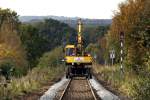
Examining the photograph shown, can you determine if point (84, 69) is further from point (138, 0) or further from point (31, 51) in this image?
point (31, 51)

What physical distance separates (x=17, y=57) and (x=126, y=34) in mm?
51573

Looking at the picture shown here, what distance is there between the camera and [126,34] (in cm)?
4956

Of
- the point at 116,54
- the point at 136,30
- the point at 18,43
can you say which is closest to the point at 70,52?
the point at 116,54

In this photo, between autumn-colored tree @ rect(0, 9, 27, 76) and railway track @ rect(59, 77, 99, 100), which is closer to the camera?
railway track @ rect(59, 77, 99, 100)

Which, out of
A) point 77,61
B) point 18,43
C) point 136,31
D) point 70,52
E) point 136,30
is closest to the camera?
point 136,30

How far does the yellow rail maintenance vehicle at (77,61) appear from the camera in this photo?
55.6 m

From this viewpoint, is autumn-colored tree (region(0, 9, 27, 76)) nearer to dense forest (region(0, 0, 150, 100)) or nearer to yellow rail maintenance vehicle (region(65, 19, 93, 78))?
dense forest (region(0, 0, 150, 100))

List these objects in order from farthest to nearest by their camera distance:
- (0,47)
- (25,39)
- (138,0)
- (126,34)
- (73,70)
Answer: (25,39), (0,47), (73,70), (138,0), (126,34)

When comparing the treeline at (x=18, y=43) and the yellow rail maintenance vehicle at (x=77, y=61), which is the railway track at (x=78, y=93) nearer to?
the yellow rail maintenance vehicle at (x=77, y=61)

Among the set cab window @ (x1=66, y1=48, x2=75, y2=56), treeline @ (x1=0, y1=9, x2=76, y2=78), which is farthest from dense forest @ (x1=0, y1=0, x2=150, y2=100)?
cab window @ (x1=66, y1=48, x2=75, y2=56)

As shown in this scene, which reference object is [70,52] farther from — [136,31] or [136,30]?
[136,30]

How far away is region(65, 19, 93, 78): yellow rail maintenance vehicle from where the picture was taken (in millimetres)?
55594

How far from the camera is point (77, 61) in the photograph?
55.4m

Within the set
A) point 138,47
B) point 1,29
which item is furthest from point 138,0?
point 1,29
